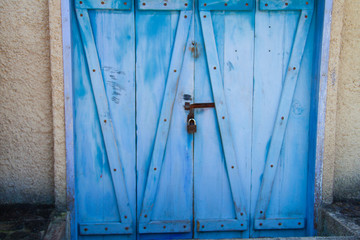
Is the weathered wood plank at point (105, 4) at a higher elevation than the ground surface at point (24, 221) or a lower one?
higher

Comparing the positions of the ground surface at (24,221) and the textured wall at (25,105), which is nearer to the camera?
Answer: the ground surface at (24,221)

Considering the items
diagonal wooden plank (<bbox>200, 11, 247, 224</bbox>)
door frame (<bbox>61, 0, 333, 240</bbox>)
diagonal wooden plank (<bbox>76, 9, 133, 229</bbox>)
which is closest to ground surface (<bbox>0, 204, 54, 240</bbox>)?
door frame (<bbox>61, 0, 333, 240</bbox>)

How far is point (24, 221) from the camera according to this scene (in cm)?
248

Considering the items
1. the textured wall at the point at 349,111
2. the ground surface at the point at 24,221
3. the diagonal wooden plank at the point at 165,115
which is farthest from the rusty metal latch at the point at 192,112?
the ground surface at the point at 24,221

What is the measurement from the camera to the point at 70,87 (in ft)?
8.49

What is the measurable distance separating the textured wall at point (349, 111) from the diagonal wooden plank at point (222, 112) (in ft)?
2.83

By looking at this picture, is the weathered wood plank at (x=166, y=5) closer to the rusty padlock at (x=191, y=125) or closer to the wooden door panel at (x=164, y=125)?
the wooden door panel at (x=164, y=125)

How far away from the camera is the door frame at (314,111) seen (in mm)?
2561

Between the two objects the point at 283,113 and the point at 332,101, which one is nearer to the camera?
the point at 332,101

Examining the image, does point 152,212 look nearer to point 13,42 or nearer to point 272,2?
point 13,42

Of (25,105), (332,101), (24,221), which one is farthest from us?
(332,101)

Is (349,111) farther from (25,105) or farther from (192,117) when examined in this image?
(25,105)

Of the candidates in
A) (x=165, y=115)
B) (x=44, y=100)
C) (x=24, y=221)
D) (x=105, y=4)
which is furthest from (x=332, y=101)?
(x=24, y=221)

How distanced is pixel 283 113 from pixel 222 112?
0.52 metres
